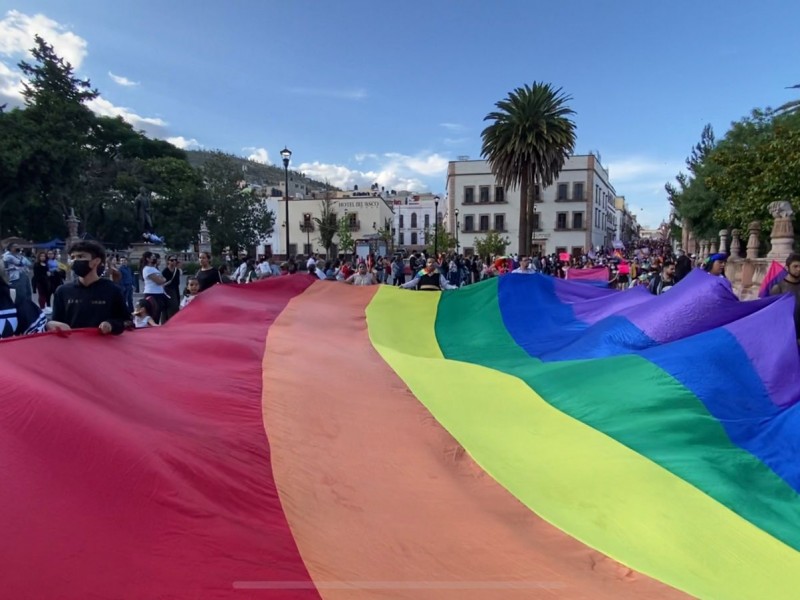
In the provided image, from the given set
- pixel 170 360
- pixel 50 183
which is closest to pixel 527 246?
pixel 170 360

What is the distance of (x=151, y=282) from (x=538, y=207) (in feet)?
186

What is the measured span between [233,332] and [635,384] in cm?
352

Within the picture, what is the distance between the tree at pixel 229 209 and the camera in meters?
47.8

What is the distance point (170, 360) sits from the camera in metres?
3.79

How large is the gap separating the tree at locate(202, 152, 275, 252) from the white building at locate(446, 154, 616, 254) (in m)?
22.5

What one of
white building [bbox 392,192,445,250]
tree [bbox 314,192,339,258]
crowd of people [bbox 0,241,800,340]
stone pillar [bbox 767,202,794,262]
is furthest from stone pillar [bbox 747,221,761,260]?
white building [bbox 392,192,445,250]

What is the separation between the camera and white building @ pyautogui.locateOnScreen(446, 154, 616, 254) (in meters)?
59.2

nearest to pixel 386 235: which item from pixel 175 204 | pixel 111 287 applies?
pixel 175 204

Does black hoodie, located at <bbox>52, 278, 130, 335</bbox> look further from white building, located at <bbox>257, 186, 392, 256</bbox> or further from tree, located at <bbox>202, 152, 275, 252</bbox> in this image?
white building, located at <bbox>257, 186, 392, 256</bbox>

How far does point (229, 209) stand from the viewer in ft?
158

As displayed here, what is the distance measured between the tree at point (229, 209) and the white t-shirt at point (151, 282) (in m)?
39.5

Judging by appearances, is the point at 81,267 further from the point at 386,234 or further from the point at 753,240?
the point at 386,234

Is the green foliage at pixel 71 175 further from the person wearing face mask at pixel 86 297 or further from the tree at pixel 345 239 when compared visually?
the person wearing face mask at pixel 86 297

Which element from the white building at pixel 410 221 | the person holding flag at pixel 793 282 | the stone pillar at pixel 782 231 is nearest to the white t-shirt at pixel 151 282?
the person holding flag at pixel 793 282
